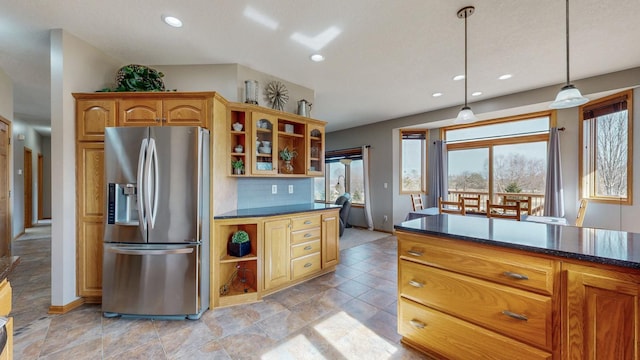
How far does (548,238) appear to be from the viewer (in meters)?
1.44

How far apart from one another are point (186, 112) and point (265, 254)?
5.49 ft

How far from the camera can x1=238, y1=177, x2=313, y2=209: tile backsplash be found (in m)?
3.05

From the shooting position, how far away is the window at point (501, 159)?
14.2 ft

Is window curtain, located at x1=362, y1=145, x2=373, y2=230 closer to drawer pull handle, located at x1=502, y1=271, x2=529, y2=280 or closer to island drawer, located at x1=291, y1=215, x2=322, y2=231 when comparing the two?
island drawer, located at x1=291, y1=215, x2=322, y2=231

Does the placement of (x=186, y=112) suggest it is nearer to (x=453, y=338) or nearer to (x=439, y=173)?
(x=453, y=338)

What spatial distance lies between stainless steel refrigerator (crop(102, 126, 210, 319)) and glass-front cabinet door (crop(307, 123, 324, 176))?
162cm

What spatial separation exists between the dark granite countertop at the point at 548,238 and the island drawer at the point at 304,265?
150 cm

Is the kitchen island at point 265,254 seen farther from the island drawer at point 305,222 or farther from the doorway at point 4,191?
the doorway at point 4,191

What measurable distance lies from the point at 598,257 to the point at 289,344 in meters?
1.93

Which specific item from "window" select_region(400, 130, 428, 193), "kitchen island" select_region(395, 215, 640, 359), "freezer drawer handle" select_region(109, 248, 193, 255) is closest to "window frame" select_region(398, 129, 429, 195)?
"window" select_region(400, 130, 428, 193)

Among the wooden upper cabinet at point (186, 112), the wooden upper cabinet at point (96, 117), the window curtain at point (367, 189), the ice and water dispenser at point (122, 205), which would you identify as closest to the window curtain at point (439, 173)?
the window curtain at point (367, 189)

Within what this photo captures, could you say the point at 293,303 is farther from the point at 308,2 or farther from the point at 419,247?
the point at 308,2

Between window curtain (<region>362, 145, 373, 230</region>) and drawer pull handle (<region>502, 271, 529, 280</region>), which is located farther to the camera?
window curtain (<region>362, 145, 373, 230</region>)

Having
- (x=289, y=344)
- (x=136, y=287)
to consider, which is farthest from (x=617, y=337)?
(x=136, y=287)
